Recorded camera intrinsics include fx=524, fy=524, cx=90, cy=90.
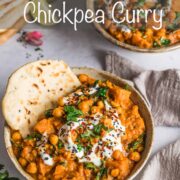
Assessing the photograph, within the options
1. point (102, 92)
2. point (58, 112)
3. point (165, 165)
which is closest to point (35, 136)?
point (58, 112)

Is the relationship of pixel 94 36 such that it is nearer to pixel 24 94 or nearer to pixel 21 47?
pixel 21 47

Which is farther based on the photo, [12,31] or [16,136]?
[12,31]

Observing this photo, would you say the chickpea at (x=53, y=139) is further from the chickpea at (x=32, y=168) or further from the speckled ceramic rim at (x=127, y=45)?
the speckled ceramic rim at (x=127, y=45)

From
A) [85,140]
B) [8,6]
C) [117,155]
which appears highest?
[8,6]

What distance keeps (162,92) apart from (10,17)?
156cm

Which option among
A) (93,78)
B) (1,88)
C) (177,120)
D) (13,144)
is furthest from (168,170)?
(1,88)

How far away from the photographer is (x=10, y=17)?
4848 millimetres

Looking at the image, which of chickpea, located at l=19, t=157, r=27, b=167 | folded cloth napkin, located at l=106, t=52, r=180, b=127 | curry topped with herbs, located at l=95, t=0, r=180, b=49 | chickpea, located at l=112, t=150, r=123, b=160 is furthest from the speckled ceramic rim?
chickpea, located at l=19, t=157, r=27, b=167

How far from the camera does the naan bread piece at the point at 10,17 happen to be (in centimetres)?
482

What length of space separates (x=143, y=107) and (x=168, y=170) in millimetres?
550

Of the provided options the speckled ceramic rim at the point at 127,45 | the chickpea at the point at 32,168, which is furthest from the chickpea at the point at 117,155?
the speckled ceramic rim at the point at 127,45

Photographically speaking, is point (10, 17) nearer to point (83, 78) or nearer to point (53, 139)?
point (83, 78)

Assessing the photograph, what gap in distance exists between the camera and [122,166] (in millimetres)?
3787

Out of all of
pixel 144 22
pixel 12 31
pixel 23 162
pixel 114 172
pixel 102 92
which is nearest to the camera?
pixel 114 172
